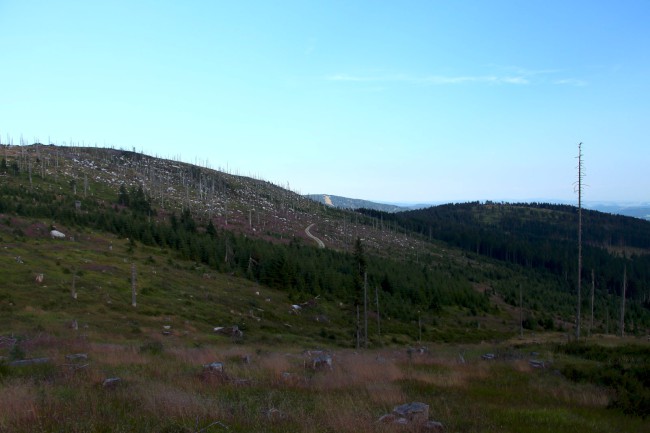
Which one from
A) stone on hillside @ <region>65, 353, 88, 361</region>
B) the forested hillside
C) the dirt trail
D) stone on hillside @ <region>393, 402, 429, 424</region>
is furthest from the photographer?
the dirt trail

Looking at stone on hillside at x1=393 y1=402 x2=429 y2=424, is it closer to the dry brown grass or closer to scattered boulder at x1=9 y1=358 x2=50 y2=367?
the dry brown grass

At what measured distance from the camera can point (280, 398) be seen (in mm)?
10102

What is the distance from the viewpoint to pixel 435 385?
12.5 m

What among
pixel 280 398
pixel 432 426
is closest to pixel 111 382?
pixel 280 398

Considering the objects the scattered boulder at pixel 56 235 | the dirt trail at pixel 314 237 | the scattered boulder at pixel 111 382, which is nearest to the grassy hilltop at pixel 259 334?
the scattered boulder at pixel 111 382

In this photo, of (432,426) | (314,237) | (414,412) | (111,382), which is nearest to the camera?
(432,426)

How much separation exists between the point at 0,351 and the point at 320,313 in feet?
150

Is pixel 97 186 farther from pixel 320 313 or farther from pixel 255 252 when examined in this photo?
pixel 320 313

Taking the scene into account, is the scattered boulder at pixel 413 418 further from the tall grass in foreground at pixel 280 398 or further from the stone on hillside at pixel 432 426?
the tall grass in foreground at pixel 280 398

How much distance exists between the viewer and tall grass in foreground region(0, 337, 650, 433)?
7.58 meters

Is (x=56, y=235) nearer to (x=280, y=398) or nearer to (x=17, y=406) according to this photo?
(x=17, y=406)

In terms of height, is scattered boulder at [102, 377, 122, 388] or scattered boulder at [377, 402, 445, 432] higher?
scattered boulder at [377, 402, 445, 432]

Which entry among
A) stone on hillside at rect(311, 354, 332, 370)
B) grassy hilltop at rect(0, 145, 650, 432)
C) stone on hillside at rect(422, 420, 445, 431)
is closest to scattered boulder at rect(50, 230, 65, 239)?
grassy hilltop at rect(0, 145, 650, 432)

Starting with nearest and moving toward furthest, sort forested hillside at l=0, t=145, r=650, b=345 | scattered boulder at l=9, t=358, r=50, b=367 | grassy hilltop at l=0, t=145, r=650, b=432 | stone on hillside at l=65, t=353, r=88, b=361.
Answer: grassy hilltop at l=0, t=145, r=650, b=432, scattered boulder at l=9, t=358, r=50, b=367, stone on hillside at l=65, t=353, r=88, b=361, forested hillside at l=0, t=145, r=650, b=345
